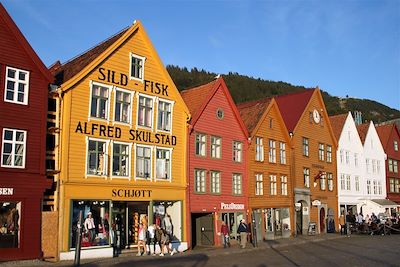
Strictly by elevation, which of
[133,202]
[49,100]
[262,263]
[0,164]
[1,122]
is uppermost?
[49,100]

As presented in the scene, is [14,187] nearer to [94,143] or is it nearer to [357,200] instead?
[94,143]

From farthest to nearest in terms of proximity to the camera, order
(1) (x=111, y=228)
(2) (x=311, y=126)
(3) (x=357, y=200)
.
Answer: (3) (x=357, y=200) → (2) (x=311, y=126) → (1) (x=111, y=228)

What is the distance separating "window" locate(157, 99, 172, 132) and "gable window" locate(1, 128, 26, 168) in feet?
29.0

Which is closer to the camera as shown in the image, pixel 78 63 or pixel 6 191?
pixel 6 191

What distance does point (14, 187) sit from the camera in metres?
22.5

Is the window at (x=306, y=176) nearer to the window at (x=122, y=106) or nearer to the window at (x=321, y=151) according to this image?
the window at (x=321, y=151)

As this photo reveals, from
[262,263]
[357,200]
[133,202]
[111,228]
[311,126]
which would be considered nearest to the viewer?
[262,263]

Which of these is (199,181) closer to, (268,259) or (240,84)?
(268,259)

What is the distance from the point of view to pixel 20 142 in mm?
23094

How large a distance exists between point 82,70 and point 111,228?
8.37 meters

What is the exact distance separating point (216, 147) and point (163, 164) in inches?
216

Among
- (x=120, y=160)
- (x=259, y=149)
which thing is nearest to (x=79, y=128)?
(x=120, y=160)

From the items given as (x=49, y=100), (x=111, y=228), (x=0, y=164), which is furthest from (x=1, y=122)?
(x=111, y=228)

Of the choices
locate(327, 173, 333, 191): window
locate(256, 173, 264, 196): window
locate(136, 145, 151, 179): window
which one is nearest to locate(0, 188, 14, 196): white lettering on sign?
locate(136, 145, 151, 179): window
